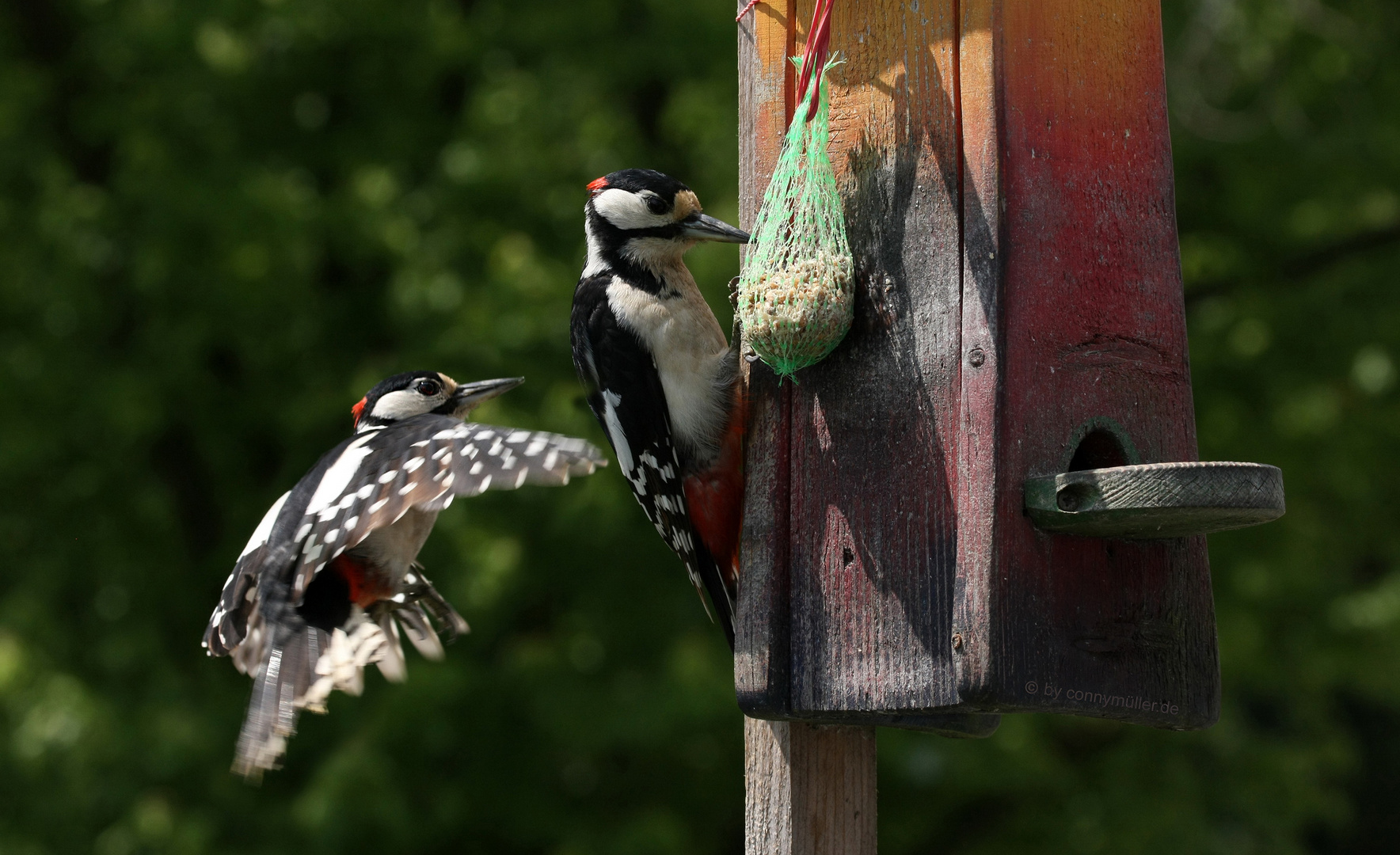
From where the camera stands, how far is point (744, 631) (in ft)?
9.07

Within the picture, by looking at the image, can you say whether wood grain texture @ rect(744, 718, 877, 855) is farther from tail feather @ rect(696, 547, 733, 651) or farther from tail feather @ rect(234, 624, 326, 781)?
tail feather @ rect(234, 624, 326, 781)

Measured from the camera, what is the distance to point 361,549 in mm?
3699

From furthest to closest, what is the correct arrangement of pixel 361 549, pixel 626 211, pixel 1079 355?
pixel 361 549, pixel 626 211, pixel 1079 355

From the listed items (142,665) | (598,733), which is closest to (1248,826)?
(598,733)

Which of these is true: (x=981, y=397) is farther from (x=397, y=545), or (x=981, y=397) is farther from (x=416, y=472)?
(x=397, y=545)

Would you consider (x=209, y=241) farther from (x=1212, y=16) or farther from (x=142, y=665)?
(x=1212, y=16)

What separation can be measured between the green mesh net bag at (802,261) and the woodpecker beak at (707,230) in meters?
0.25

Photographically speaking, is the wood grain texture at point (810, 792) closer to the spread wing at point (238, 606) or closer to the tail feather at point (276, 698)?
the tail feather at point (276, 698)

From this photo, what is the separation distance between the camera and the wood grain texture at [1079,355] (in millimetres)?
2449

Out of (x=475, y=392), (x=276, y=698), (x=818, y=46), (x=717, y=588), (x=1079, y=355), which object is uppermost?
(x=818, y=46)

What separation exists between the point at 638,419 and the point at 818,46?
97 cm

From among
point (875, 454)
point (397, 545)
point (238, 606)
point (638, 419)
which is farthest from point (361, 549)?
point (875, 454)

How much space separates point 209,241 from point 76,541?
1559 mm

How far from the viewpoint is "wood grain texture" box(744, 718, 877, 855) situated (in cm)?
270
